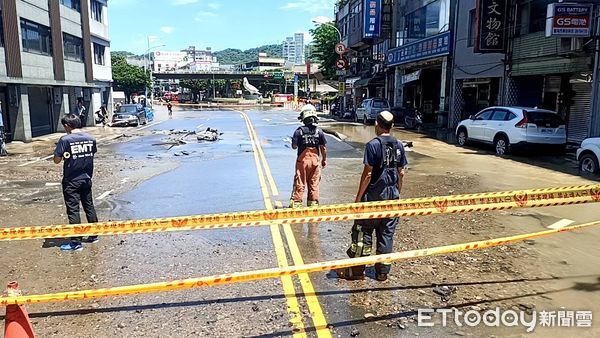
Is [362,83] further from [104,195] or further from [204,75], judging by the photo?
[204,75]

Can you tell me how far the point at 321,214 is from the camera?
179 inches

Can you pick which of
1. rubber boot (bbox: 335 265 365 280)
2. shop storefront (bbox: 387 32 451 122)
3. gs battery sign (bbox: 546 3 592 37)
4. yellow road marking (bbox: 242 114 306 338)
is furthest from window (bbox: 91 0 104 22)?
rubber boot (bbox: 335 265 365 280)

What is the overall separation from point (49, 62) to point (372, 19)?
24.6 meters

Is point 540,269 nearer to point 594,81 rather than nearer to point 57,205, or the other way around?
point 57,205

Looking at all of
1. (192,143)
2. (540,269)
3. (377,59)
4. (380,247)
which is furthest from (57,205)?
(377,59)

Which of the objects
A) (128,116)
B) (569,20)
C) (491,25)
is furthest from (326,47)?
(569,20)

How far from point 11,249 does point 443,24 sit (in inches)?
1075

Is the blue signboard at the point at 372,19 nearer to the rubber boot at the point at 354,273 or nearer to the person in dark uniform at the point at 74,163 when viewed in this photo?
the person in dark uniform at the point at 74,163

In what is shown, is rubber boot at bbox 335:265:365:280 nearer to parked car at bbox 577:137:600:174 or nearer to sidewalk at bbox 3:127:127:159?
parked car at bbox 577:137:600:174

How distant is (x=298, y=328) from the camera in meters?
4.05

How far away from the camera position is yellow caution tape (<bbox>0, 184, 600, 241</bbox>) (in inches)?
164

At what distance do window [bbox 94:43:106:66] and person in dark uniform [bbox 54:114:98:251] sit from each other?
113ft

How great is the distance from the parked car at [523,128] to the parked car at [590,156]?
2533mm

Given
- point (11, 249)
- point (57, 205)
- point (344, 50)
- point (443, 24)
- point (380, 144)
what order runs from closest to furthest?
point (380, 144), point (11, 249), point (57, 205), point (443, 24), point (344, 50)
